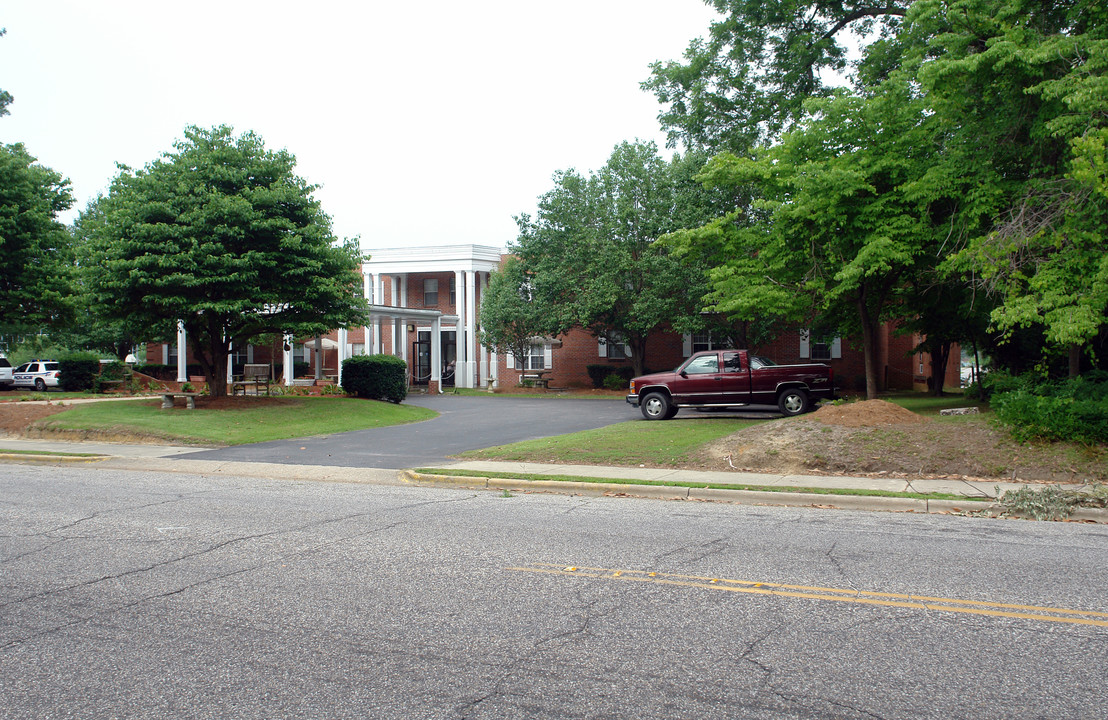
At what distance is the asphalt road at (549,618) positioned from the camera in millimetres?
3854

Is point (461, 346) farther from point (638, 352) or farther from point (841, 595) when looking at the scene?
point (841, 595)

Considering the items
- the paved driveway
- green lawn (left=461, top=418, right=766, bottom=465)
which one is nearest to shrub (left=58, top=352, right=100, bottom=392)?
the paved driveway

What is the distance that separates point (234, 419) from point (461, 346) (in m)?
20.5

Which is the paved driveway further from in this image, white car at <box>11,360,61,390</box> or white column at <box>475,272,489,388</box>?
white car at <box>11,360,61,390</box>

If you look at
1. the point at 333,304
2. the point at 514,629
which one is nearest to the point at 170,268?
the point at 333,304

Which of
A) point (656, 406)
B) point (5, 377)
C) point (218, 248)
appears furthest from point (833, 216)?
point (5, 377)

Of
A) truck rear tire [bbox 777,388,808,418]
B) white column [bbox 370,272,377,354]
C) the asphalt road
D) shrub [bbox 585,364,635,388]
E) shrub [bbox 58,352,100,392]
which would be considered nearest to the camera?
the asphalt road

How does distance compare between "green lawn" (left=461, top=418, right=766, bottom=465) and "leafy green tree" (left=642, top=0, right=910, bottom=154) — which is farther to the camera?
"leafy green tree" (left=642, top=0, right=910, bottom=154)

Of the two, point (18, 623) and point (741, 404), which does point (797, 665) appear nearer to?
point (18, 623)

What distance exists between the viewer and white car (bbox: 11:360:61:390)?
38.0 meters

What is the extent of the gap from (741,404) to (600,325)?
16556 millimetres

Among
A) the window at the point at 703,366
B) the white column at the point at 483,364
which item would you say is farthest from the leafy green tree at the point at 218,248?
the white column at the point at 483,364

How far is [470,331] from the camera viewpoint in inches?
1575

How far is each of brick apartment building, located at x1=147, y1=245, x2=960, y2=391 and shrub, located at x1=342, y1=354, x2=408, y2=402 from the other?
6561 millimetres
